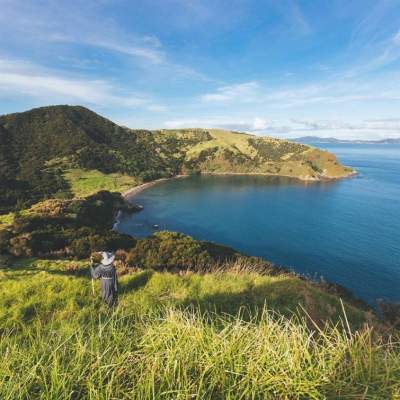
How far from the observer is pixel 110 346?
11.9 ft

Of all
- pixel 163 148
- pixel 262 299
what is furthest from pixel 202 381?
pixel 163 148

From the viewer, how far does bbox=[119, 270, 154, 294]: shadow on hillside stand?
9.25 metres

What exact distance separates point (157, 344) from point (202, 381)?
33.7 inches

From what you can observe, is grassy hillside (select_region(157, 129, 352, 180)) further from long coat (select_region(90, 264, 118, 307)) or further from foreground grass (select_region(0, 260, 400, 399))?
foreground grass (select_region(0, 260, 400, 399))

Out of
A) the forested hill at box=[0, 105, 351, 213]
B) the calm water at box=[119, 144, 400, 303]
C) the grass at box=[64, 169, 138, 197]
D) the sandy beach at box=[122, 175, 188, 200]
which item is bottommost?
the calm water at box=[119, 144, 400, 303]

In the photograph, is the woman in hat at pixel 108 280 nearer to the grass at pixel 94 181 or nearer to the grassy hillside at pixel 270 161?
the grass at pixel 94 181

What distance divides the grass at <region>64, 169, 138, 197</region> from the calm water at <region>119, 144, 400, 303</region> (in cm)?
1289

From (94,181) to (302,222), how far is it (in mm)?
83426

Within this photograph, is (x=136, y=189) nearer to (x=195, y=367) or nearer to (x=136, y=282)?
(x=136, y=282)

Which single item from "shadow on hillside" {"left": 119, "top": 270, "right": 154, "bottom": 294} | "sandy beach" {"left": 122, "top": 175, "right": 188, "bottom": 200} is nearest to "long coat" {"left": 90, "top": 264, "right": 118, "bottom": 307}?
"shadow on hillside" {"left": 119, "top": 270, "right": 154, "bottom": 294}

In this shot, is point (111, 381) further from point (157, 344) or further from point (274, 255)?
point (274, 255)

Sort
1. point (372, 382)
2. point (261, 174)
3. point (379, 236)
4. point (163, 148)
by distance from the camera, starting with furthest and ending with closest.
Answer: point (163, 148) → point (261, 174) → point (379, 236) → point (372, 382)

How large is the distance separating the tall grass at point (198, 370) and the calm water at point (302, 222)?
2914 cm

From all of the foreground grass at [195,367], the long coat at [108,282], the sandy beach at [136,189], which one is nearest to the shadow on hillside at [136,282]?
the long coat at [108,282]
